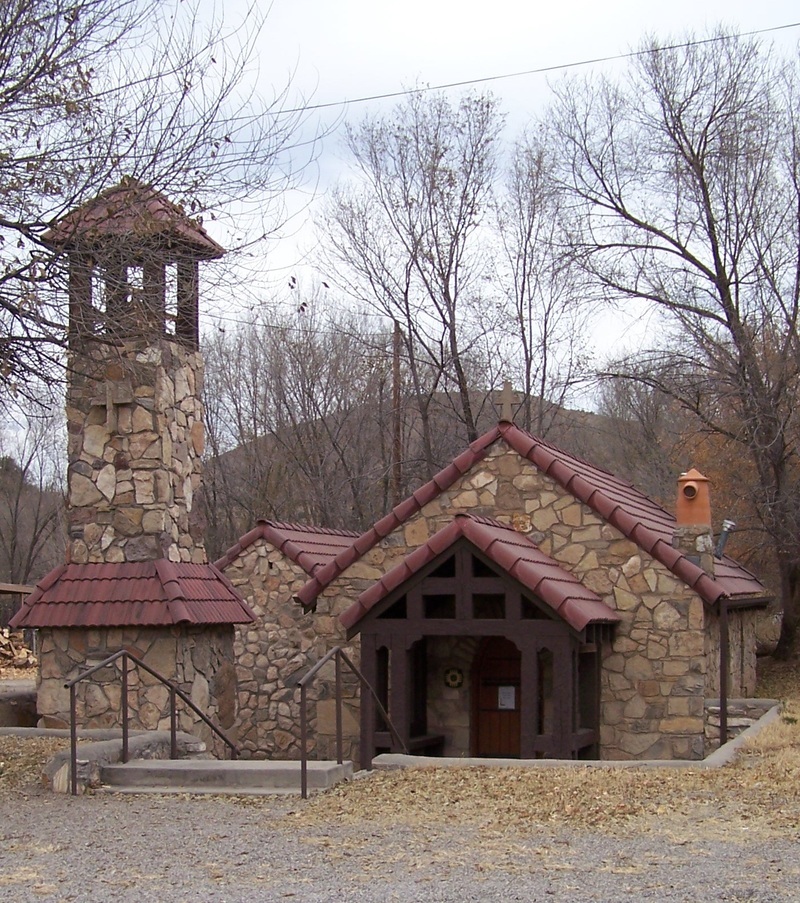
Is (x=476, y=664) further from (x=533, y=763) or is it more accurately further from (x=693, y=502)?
(x=533, y=763)

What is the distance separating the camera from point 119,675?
44.9 ft

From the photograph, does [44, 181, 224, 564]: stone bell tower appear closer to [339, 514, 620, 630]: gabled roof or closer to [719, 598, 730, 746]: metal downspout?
[339, 514, 620, 630]: gabled roof

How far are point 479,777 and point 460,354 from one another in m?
21.2

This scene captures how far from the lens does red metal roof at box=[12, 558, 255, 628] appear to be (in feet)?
44.1

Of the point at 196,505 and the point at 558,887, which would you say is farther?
the point at 196,505

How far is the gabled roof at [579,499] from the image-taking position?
15.0 metres

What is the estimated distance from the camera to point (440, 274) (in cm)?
3084

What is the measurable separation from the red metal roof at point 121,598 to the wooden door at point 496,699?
3.55 m

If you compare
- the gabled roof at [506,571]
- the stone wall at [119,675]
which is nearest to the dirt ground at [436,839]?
the stone wall at [119,675]

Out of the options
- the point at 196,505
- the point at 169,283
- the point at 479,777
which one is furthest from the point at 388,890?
the point at 196,505

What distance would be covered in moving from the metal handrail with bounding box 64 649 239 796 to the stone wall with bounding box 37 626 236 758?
0.65 feet

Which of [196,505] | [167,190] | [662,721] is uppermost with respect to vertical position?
[167,190]

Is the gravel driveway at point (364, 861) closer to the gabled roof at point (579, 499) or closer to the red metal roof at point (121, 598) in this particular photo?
the red metal roof at point (121, 598)

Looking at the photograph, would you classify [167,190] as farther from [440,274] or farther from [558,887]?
[440,274]
